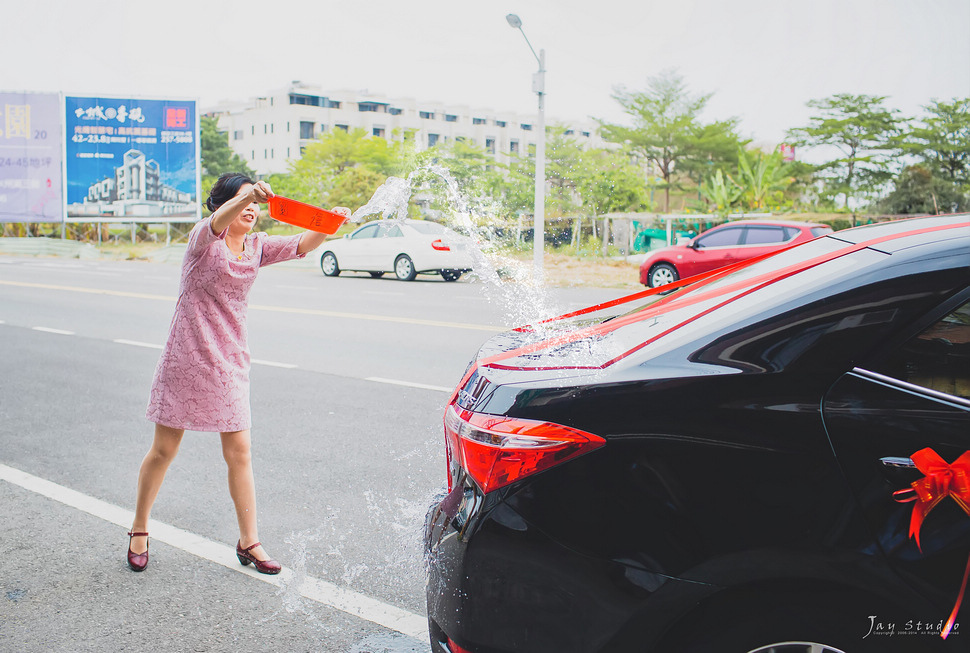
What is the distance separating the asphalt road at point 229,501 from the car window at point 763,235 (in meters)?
9.22

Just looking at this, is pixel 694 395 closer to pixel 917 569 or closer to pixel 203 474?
pixel 917 569

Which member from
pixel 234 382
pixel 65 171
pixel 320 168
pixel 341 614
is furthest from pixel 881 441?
pixel 320 168

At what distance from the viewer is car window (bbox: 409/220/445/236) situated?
62.6ft

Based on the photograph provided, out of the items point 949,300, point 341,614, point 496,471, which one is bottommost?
point 341,614

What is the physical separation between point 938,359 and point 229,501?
3.63 meters

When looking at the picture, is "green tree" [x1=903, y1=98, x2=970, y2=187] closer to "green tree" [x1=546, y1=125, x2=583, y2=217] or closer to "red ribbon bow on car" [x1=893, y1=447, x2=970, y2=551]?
"green tree" [x1=546, y1=125, x2=583, y2=217]

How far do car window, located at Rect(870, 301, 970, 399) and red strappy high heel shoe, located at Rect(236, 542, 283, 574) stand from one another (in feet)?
8.45

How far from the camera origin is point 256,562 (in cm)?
347

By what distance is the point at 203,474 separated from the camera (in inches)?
191

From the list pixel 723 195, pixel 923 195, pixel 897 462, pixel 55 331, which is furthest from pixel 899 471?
pixel 923 195

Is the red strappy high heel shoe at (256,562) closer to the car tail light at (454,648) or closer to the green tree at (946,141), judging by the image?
the car tail light at (454,648)

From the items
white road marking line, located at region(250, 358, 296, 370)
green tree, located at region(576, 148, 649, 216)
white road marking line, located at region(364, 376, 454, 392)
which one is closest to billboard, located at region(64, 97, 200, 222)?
green tree, located at region(576, 148, 649, 216)

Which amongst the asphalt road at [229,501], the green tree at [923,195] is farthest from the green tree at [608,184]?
the asphalt road at [229,501]

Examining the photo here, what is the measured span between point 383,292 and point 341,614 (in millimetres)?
13800
